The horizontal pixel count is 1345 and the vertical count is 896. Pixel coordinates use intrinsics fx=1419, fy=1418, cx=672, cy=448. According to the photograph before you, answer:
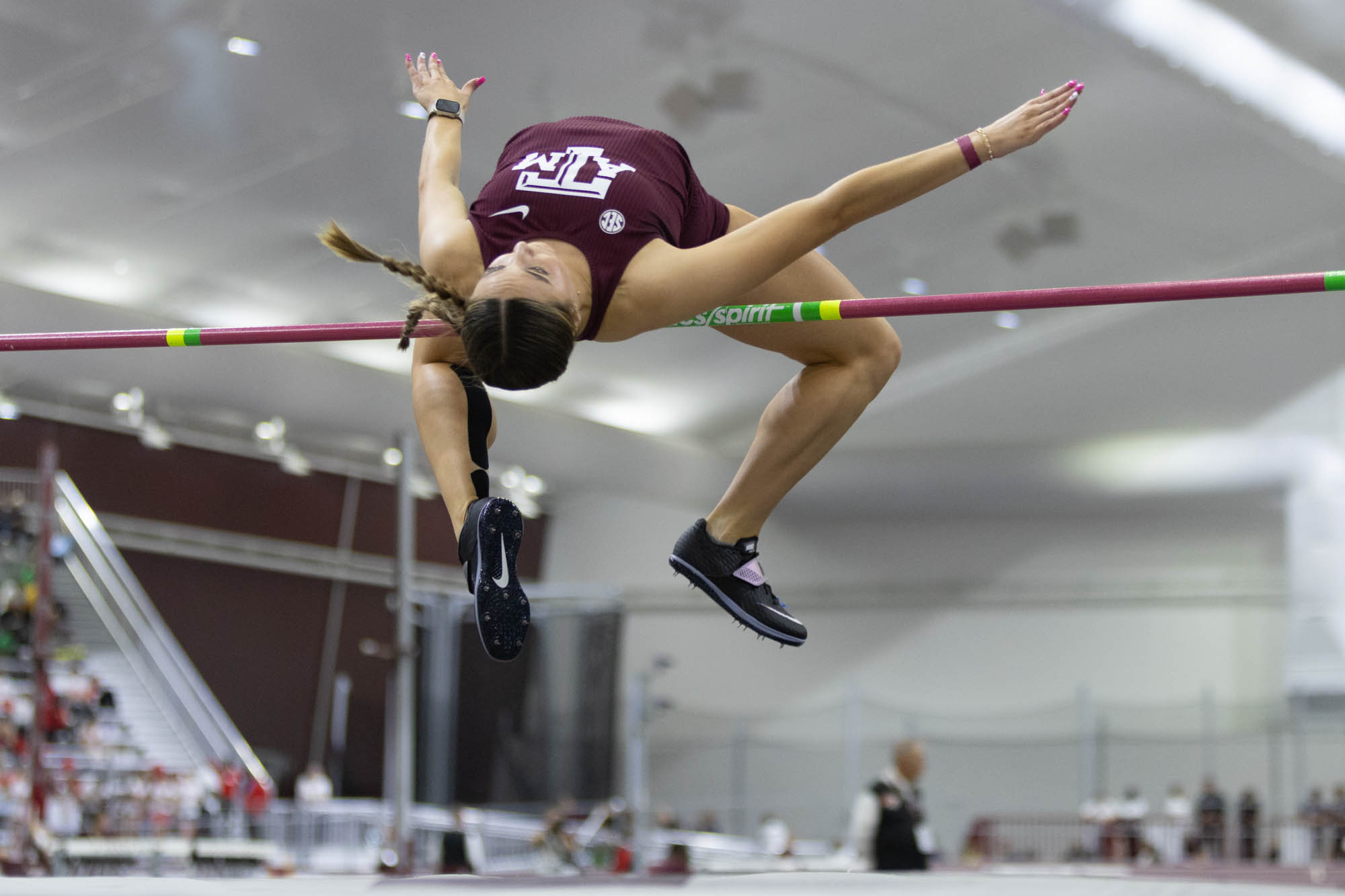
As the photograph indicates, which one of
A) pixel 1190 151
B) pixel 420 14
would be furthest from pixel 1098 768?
pixel 420 14

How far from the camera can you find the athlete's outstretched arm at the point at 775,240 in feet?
7.80

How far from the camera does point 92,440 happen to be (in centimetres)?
1514

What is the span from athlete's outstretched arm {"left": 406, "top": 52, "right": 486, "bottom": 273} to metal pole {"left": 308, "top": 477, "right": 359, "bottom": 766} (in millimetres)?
14351

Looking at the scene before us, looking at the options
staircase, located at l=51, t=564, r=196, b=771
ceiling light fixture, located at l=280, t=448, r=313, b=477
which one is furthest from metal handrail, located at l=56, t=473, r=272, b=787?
ceiling light fixture, located at l=280, t=448, r=313, b=477

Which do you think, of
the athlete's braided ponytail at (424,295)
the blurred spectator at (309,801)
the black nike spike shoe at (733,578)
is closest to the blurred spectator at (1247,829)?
the blurred spectator at (309,801)

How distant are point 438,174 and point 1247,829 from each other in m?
12.4

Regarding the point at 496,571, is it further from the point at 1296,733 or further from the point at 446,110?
the point at 1296,733

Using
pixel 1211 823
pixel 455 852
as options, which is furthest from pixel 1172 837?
pixel 455 852

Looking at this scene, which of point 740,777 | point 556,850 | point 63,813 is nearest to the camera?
point 556,850

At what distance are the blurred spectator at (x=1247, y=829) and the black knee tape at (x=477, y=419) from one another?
11.5 m

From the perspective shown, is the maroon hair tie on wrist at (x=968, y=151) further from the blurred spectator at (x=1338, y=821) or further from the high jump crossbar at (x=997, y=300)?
the blurred spectator at (x=1338, y=821)

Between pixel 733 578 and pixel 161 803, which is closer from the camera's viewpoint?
pixel 733 578

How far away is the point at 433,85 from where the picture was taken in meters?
2.88

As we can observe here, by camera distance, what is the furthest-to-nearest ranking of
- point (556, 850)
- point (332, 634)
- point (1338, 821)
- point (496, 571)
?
point (332, 634), point (1338, 821), point (556, 850), point (496, 571)
